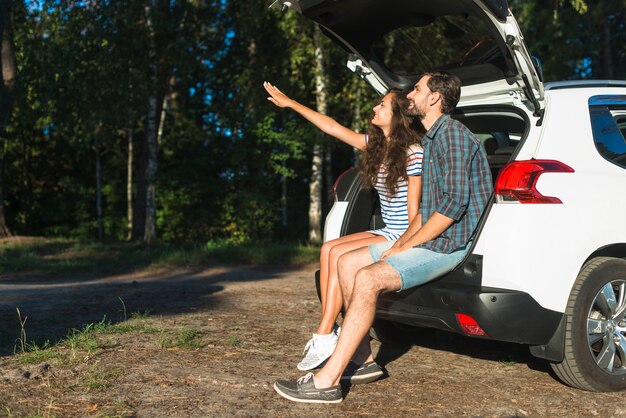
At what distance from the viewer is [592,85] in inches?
185

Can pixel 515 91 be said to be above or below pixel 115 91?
below

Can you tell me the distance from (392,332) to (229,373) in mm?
1625

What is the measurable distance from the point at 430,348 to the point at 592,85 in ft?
7.35

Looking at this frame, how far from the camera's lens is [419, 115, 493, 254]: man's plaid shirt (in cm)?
419

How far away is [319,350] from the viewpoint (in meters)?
4.48

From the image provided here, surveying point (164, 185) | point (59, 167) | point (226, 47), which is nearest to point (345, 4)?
point (226, 47)

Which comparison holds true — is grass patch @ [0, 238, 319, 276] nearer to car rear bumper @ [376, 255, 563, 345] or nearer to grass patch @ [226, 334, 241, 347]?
grass patch @ [226, 334, 241, 347]

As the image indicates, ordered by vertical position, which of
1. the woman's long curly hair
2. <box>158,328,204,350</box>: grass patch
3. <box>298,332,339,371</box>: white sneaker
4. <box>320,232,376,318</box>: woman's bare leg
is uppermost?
the woman's long curly hair

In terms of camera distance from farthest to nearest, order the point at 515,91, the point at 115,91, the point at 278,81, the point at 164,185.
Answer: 1. the point at 164,185
2. the point at 278,81
3. the point at 115,91
4. the point at 515,91

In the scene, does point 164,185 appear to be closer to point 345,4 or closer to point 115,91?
point 115,91

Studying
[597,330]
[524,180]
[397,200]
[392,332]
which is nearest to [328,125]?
[397,200]

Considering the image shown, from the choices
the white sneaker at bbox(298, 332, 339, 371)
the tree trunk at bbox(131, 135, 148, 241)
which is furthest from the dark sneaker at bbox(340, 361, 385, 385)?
the tree trunk at bbox(131, 135, 148, 241)

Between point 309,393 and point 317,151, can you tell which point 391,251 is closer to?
point 309,393

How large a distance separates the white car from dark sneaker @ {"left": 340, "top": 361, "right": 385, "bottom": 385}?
0.35 metres
